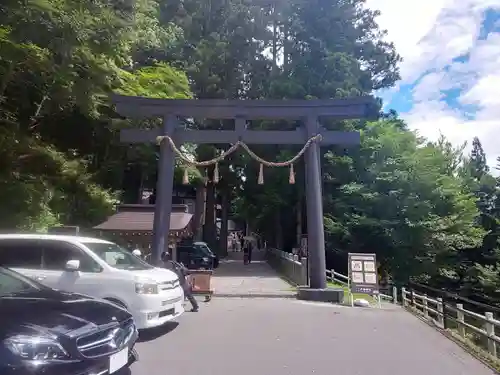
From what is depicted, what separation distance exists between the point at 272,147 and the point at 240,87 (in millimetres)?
6607

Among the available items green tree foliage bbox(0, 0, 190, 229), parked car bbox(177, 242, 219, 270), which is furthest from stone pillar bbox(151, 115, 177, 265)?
parked car bbox(177, 242, 219, 270)

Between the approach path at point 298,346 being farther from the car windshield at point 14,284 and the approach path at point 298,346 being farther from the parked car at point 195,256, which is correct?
the parked car at point 195,256

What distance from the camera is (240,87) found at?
35.2m

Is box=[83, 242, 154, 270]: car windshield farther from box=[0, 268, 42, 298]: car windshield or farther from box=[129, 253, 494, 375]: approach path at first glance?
box=[0, 268, 42, 298]: car windshield

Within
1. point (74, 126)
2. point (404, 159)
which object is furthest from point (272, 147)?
point (74, 126)

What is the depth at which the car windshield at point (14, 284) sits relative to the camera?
537cm

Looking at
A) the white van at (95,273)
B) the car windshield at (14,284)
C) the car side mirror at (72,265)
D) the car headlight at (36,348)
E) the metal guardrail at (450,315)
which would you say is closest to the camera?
the car headlight at (36,348)

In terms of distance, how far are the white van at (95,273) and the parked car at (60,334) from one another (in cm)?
231

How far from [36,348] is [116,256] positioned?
474cm

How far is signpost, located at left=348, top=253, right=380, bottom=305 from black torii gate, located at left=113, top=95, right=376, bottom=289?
1104 mm

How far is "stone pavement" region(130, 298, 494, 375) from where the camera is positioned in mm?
6465

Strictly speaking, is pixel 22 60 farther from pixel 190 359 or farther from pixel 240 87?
pixel 240 87

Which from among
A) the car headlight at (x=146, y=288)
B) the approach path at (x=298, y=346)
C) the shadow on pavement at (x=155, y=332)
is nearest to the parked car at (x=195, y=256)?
the approach path at (x=298, y=346)

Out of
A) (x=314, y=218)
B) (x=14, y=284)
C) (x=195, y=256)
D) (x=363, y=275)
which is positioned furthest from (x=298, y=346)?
(x=195, y=256)
